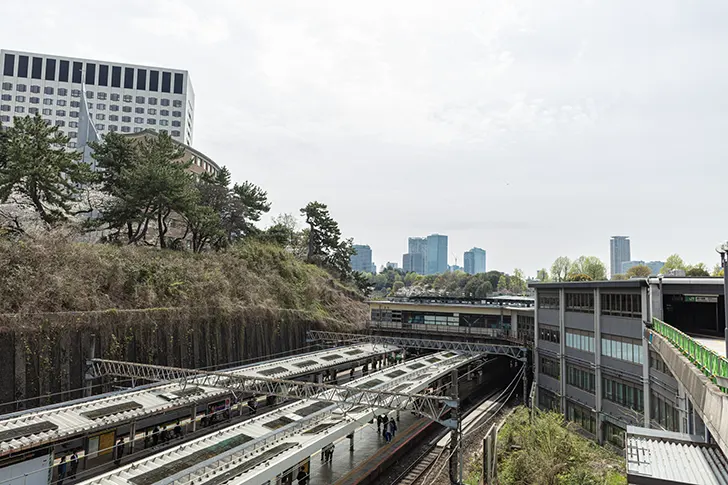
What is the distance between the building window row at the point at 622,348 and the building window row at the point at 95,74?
92.6 meters

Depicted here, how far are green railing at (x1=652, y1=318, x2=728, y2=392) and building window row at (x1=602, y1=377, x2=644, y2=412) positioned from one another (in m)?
9.13

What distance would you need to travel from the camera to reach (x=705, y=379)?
11.1 meters

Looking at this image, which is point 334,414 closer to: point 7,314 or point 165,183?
point 7,314

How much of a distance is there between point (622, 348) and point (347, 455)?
17465mm

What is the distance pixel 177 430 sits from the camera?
23.6 m

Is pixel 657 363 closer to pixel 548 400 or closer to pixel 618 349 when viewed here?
pixel 618 349

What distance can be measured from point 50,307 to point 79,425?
11.3 m

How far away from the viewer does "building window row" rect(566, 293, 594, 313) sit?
3085 cm

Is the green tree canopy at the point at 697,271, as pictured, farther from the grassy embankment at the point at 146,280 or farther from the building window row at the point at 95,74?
the building window row at the point at 95,74

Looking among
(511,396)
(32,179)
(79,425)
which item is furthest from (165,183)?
(511,396)

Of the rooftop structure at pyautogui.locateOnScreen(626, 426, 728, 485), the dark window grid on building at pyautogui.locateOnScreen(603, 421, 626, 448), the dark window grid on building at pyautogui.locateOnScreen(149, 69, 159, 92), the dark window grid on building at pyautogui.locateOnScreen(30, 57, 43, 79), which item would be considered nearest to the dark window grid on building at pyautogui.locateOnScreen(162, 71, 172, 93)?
the dark window grid on building at pyautogui.locateOnScreen(149, 69, 159, 92)

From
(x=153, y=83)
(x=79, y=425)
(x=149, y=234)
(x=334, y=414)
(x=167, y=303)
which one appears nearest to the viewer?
(x=79, y=425)

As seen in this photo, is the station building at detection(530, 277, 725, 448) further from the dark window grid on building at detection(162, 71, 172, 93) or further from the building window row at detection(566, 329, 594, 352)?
the dark window grid on building at detection(162, 71, 172, 93)

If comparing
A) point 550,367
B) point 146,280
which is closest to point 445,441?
point 550,367
